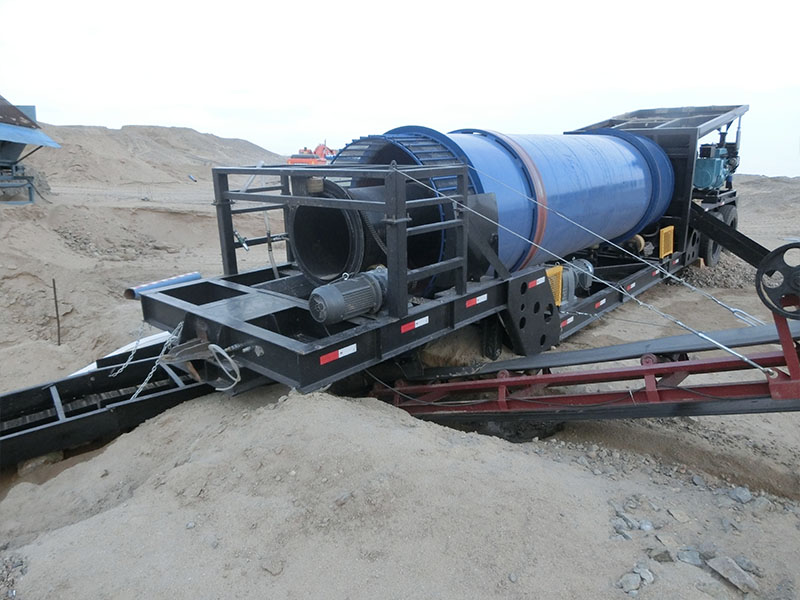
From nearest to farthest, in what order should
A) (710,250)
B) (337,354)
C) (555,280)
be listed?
(337,354) → (555,280) → (710,250)

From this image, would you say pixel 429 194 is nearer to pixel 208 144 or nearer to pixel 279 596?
pixel 279 596

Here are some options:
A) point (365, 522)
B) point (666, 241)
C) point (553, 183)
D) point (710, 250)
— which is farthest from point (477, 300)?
point (710, 250)

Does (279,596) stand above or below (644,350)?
below

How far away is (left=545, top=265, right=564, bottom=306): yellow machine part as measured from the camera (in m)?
5.74

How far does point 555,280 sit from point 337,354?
278 cm

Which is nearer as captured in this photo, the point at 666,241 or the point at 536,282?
the point at 536,282

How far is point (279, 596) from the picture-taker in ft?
8.27

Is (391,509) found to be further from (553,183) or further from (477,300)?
(553,183)

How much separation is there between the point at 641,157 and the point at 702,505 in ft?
19.0

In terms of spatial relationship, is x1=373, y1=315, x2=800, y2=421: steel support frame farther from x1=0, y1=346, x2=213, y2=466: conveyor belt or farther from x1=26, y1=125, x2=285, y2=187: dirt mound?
x1=26, y1=125, x2=285, y2=187: dirt mound

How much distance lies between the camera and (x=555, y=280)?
5.85m

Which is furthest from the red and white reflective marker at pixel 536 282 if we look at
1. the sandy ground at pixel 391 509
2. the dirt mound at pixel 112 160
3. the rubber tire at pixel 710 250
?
the dirt mound at pixel 112 160

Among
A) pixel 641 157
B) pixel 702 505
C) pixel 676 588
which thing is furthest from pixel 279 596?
pixel 641 157

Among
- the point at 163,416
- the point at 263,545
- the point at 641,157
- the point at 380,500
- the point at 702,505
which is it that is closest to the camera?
the point at 263,545
